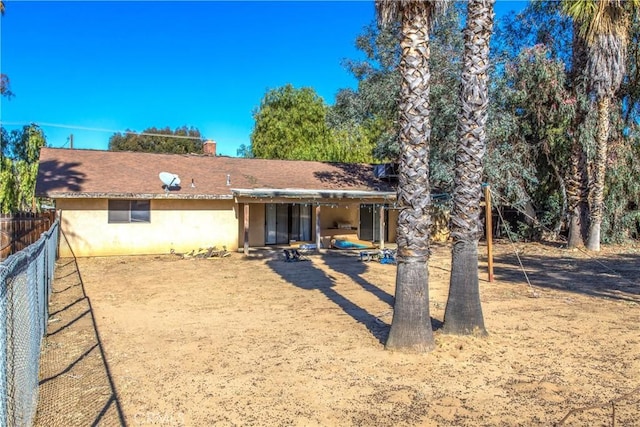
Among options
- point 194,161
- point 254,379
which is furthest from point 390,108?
point 254,379

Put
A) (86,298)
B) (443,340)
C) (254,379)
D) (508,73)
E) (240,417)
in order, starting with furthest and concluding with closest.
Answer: (508,73) < (86,298) < (443,340) < (254,379) < (240,417)

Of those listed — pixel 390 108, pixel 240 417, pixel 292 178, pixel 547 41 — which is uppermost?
pixel 547 41

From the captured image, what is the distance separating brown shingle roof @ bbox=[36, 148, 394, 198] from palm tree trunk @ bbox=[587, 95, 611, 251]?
815 centimetres

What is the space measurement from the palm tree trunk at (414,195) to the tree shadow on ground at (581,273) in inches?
233

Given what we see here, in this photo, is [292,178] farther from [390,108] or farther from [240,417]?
[240,417]

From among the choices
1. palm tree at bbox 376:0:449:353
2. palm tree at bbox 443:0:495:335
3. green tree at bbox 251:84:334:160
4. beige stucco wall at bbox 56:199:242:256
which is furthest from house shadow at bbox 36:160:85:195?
green tree at bbox 251:84:334:160

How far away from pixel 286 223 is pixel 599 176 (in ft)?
41.1

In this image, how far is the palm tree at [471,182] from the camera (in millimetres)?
7238

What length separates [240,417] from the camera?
471cm

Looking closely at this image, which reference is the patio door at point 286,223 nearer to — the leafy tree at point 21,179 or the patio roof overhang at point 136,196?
the patio roof overhang at point 136,196

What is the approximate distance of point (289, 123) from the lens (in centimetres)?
4056

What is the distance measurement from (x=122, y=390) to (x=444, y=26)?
65.6ft

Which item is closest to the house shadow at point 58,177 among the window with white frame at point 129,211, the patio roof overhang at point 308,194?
the window with white frame at point 129,211

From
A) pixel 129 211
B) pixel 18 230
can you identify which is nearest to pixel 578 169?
pixel 129 211
